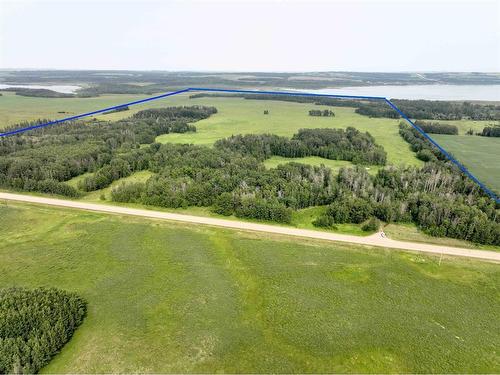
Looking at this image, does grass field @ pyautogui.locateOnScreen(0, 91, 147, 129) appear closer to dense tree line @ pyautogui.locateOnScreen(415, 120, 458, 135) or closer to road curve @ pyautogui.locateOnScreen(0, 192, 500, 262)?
road curve @ pyautogui.locateOnScreen(0, 192, 500, 262)

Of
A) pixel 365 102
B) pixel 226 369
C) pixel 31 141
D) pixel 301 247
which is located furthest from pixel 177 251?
pixel 365 102

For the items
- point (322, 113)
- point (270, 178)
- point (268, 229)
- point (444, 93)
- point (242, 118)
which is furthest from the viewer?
point (322, 113)

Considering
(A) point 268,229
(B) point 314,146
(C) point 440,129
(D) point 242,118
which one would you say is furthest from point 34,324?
(D) point 242,118

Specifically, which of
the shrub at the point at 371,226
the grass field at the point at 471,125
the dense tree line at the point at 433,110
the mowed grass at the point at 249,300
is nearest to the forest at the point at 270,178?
the shrub at the point at 371,226

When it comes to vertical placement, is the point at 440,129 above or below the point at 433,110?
below

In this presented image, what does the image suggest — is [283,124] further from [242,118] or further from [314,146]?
[314,146]

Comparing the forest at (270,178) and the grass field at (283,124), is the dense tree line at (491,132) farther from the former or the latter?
the grass field at (283,124)
